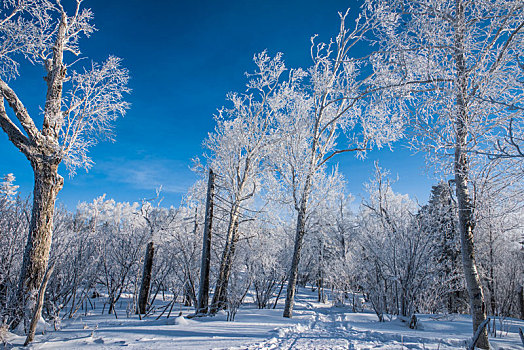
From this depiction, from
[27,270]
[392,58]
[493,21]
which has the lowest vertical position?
[27,270]

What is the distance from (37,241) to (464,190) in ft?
26.1

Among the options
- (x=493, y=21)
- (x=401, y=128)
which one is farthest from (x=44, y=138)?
(x=493, y=21)

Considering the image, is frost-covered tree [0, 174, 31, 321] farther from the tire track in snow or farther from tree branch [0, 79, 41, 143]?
the tire track in snow

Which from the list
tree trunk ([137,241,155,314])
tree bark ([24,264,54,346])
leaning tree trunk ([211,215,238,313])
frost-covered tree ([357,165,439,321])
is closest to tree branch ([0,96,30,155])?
tree bark ([24,264,54,346])

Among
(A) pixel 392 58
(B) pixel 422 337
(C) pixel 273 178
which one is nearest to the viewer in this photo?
(B) pixel 422 337

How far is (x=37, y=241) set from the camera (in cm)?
506

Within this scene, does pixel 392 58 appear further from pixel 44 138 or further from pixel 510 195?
pixel 44 138

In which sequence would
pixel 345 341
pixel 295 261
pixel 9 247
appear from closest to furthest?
pixel 345 341
pixel 9 247
pixel 295 261

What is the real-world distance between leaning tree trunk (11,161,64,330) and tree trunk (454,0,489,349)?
293 inches

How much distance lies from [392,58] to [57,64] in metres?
7.64

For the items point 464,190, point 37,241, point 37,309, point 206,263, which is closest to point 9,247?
point 37,241

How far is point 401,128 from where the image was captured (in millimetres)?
4895

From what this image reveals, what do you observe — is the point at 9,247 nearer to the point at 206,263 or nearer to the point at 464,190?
the point at 206,263

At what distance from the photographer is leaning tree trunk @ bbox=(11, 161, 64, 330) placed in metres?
4.63
